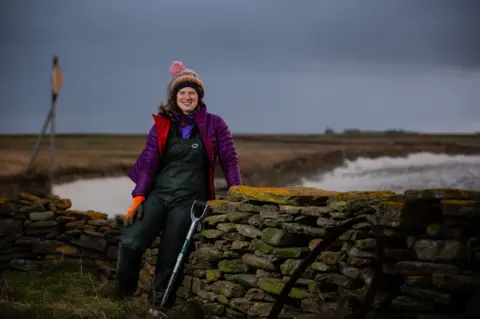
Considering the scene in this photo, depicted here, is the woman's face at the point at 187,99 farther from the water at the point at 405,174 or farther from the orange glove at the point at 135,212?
the water at the point at 405,174

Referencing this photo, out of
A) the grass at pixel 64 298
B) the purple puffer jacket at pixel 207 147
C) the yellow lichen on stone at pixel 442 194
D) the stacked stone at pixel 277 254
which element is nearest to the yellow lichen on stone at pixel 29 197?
the grass at pixel 64 298

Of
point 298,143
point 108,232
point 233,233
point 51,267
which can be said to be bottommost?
point 51,267

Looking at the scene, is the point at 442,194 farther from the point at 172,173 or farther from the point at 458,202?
the point at 172,173

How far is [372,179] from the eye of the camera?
587cm

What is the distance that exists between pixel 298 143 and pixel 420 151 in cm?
129

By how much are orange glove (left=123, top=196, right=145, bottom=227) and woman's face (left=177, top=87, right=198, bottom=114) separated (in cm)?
71

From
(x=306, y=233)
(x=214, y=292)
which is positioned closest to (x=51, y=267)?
(x=214, y=292)

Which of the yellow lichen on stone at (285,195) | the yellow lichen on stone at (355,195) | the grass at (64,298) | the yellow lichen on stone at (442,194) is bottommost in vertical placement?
the grass at (64,298)

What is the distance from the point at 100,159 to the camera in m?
6.89

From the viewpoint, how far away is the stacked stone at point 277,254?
355 cm

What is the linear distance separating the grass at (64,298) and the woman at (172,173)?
8.2 inches

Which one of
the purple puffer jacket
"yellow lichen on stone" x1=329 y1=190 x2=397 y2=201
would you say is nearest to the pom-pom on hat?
the purple puffer jacket

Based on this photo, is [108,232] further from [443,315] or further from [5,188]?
[443,315]

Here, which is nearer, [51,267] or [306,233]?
[306,233]
